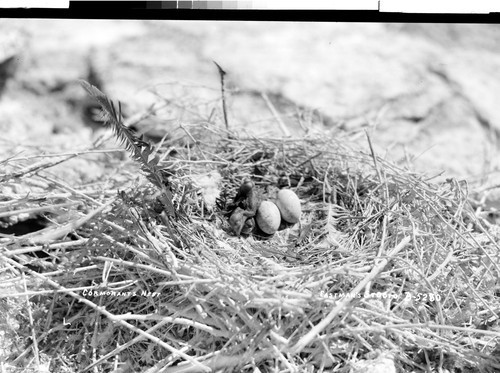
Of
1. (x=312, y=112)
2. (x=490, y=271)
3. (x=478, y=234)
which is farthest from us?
(x=312, y=112)

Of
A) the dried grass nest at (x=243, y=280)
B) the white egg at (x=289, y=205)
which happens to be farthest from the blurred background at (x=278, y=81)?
the white egg at (x=289, y=205)

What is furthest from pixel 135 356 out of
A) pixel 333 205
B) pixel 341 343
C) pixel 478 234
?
pixel 478 234

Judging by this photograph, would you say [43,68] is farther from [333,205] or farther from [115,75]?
[333,205]

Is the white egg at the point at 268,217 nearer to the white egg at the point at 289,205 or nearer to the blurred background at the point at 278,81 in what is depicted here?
the white egg at the point at 289,205

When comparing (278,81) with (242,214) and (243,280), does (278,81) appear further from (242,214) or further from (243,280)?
(243,280)

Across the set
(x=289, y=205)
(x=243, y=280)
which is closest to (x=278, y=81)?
(x=289, y=205)

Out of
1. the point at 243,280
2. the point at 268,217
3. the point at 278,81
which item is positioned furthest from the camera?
the point at 278,81
